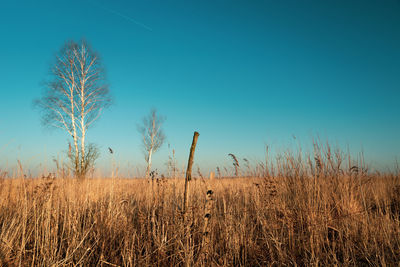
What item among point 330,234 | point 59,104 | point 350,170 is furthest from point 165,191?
point 59,104

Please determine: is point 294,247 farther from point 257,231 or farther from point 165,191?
point 165,191

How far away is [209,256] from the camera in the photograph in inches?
83.7

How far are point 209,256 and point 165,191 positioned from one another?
1.60m

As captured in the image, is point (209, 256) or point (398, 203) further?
point (398, 203)

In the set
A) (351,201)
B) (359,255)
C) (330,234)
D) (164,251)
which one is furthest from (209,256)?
(351,201)

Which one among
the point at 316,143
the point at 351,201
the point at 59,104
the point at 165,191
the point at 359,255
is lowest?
the point at 359,255

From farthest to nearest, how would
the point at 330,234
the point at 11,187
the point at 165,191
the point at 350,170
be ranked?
the point at 11,187, the point at 350,170, the point at 165,191, the point at 330,234

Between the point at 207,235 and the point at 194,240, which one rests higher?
the point at 207,235

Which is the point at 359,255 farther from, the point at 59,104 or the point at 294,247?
the point at 59,104

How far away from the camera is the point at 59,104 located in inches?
435

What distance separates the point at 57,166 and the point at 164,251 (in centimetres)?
216

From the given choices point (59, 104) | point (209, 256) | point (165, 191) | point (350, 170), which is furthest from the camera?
point (59, 104)

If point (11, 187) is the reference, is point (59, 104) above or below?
above

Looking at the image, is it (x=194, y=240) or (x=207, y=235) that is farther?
(x=194, y=240)
